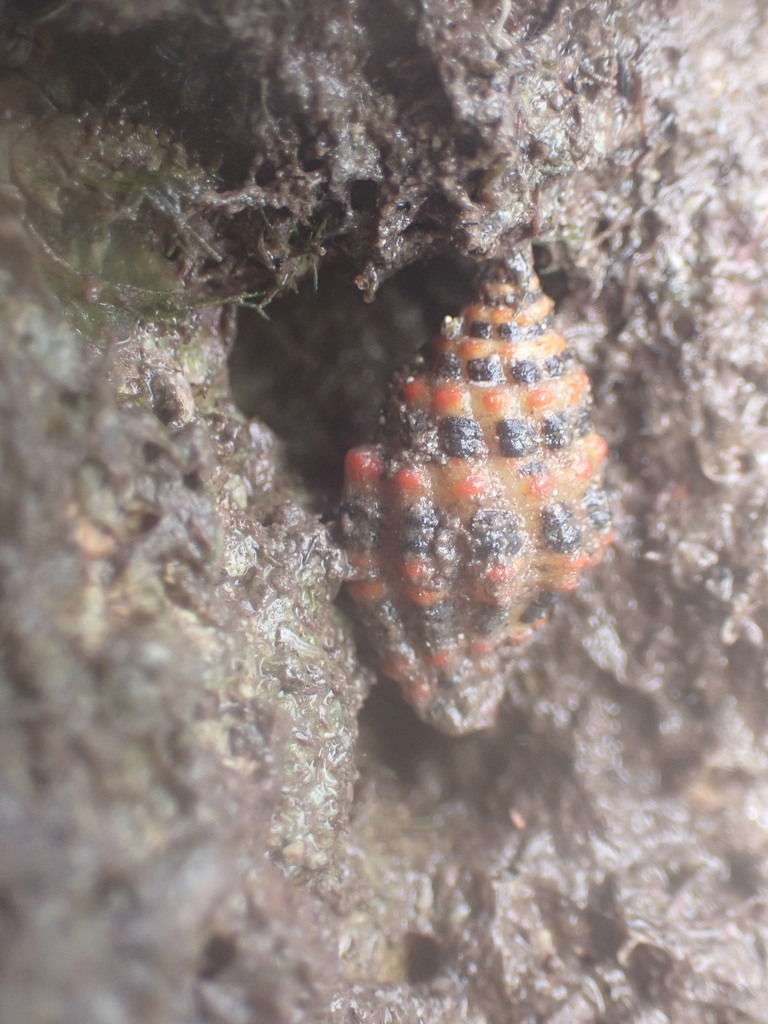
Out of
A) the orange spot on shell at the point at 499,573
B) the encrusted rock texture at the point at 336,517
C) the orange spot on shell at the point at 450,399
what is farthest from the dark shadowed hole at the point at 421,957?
the orange spot on shell at the point at 450,399

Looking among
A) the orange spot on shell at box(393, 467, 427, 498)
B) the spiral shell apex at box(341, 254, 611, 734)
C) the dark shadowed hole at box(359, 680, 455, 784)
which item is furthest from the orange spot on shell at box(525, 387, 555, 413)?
the dark shadowed hole at box(359, 680, 455, 784)

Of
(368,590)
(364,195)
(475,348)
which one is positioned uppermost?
(364,195)

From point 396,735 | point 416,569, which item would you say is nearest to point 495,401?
point 416,569

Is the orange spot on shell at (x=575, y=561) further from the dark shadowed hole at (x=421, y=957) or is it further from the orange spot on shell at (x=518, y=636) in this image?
the dark shadowed hole at (x=421, y=957)

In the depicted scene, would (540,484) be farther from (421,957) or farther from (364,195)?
(421,957)

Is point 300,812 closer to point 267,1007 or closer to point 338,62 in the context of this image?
point 267,1007

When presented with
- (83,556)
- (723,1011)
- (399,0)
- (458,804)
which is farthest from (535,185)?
(723,1011)

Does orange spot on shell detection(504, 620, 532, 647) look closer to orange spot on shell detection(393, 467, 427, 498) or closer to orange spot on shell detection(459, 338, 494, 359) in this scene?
orange spot on shell detection(393, 467, 427, 498)
